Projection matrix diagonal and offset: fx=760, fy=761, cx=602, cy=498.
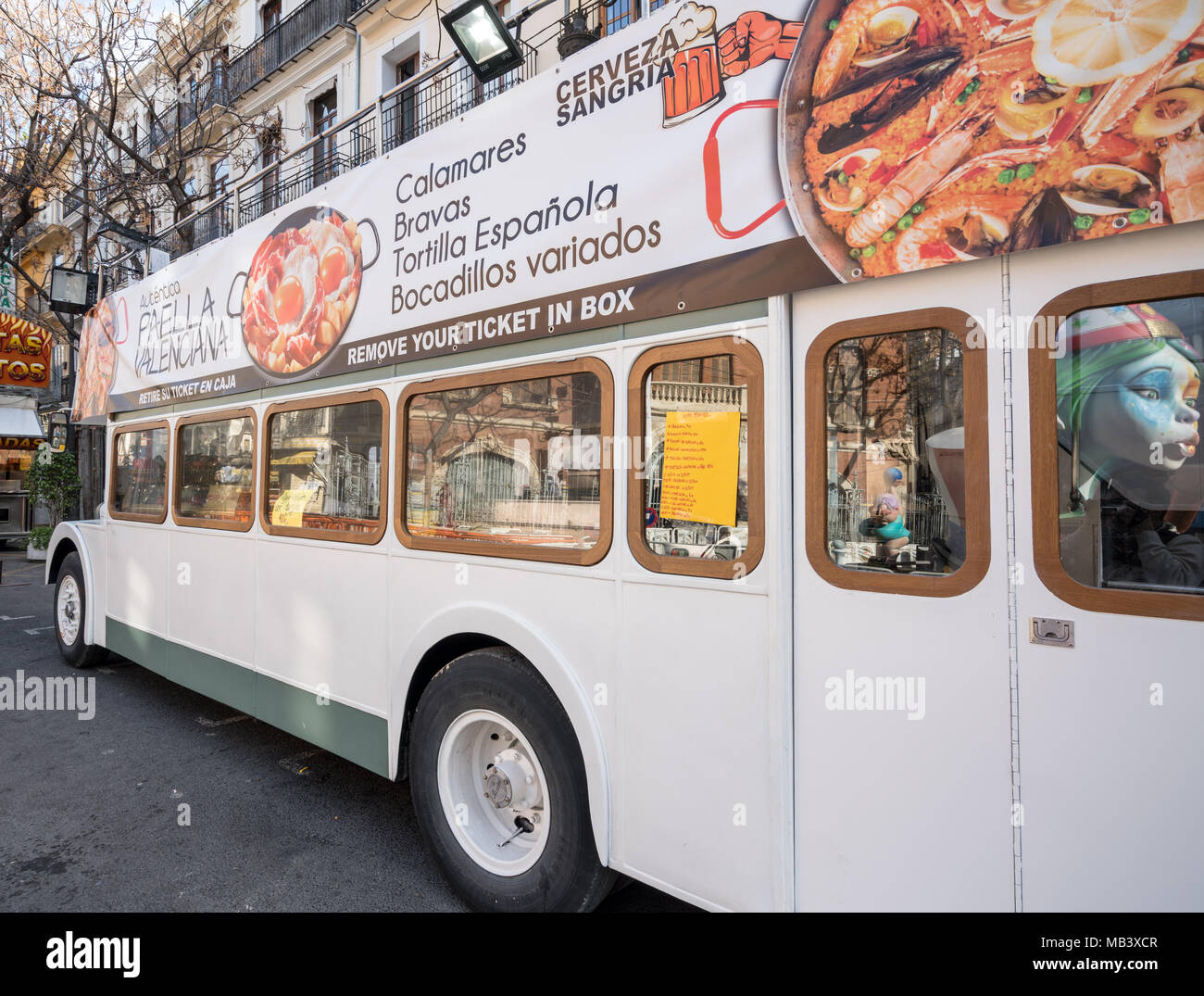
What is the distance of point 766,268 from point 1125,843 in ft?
5.70

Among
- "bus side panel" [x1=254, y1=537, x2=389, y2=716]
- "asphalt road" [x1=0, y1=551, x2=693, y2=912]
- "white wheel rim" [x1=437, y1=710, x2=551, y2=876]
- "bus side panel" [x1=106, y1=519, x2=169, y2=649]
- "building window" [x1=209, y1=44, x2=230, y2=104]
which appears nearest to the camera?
"white wheel rim" [x1=437, y1=710, x2=551, y2=876]

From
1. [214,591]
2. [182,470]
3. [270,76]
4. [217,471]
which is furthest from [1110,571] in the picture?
[270,76]

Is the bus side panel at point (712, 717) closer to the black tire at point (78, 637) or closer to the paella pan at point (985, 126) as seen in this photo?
the paella pan at point (985, 126)

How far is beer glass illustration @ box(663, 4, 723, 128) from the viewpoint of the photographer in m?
2.49

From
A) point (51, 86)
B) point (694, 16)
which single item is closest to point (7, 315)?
point (51, 86)

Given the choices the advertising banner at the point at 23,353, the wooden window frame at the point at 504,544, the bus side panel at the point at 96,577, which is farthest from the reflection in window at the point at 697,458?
the advertising banner at the point at 23,353

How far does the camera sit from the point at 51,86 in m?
12.4

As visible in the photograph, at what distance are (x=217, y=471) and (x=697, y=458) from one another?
4.02 m

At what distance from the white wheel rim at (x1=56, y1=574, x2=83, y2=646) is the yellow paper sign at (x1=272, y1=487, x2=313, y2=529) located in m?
3.96

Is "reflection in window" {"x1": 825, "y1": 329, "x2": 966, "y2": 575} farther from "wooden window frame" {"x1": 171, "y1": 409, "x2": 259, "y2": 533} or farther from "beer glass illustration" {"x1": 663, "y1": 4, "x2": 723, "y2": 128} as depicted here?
"wooden window frame" {"x1": 171, "y1": 409, "x2": 259, "y2": 533}

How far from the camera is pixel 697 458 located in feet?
8.17

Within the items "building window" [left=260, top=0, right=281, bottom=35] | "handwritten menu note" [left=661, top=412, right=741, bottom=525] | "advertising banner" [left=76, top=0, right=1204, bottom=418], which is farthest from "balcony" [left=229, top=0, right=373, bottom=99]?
"handwritten menu note" [left=661, top=412, right=741, bottom=525]

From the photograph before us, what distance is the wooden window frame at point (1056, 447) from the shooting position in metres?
1.73

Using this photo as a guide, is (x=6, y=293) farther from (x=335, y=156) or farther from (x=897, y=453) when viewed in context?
(x=897, y=453)
